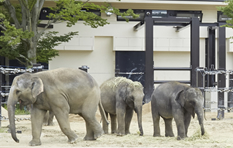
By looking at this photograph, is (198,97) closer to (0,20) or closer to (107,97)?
(107,97)

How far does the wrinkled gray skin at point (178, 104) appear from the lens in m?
9.00

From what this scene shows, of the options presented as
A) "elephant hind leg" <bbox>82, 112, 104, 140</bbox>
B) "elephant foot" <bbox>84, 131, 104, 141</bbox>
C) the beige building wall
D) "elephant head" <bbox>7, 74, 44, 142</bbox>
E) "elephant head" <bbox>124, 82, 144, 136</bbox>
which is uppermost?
the beige building wall

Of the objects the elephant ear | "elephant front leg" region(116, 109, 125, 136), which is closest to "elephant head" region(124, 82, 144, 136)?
"elephant front leg" region(116, 109, 125, 136)

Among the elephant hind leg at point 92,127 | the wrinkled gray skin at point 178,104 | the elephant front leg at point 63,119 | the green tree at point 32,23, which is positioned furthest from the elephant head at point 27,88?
the green tree at point 32,23

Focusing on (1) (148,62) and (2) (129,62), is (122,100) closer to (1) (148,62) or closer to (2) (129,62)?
(1) (148,62)

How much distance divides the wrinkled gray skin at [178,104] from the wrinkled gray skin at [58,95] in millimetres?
1908

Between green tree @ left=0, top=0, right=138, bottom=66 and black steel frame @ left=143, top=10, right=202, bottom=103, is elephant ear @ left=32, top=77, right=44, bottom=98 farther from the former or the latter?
black steel frame @ left=143, top=10, right=202, bottom=103

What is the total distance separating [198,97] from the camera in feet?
29.5

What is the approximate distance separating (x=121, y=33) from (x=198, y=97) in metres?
14.4

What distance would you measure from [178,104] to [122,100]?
190 cm

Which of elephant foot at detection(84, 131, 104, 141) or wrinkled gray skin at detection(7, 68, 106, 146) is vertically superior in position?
wrinkled gray skin at detection(7, 68, 106, 146)

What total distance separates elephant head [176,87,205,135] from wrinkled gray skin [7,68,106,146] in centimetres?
199

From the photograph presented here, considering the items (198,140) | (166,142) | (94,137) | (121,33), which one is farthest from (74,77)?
(121,33)

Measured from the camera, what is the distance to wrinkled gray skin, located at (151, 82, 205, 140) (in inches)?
354
